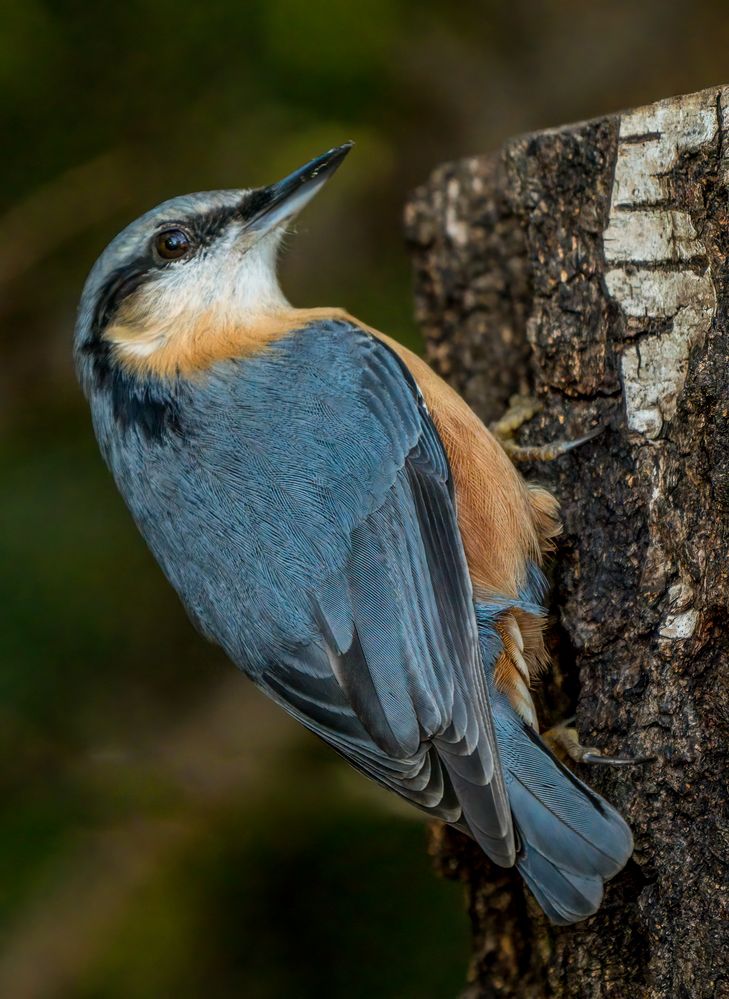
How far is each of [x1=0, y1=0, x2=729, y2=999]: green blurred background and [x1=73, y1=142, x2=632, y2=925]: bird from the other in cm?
78

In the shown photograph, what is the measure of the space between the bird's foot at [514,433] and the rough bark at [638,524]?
4 centimetres

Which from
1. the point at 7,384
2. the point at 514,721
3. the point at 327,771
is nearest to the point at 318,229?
→ the point at 7,384

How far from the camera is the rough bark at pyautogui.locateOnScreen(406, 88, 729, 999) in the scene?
8.19ft

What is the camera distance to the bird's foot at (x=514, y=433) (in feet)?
9.52

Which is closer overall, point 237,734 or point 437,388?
point 437,388

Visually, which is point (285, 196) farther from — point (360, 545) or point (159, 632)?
point (159, 632)

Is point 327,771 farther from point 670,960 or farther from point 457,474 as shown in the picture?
point 670,960

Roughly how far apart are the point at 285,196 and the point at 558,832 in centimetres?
195

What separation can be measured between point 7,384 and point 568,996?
9.55 feet

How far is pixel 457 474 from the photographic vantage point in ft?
9.94

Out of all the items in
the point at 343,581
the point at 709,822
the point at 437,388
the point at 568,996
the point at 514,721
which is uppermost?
the point at 437,388

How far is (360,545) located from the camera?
2.72 m

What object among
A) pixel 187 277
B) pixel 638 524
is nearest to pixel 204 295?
pixel 187 277

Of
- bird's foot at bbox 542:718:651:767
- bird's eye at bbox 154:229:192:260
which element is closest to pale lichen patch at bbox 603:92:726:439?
bird's foot at bbox 542:718:651:767
